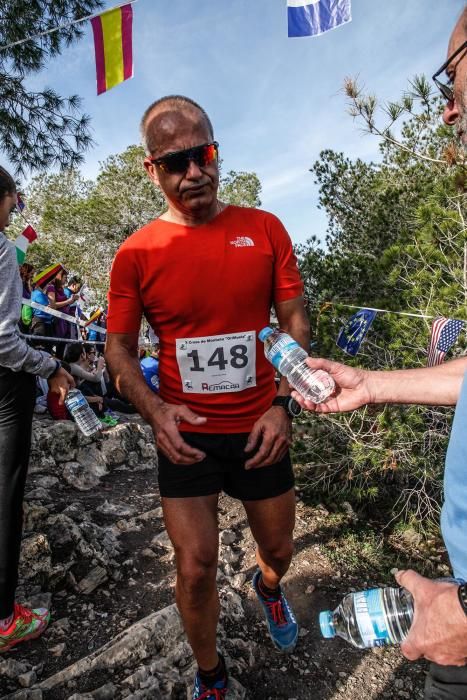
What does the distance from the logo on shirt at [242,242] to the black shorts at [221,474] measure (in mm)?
949

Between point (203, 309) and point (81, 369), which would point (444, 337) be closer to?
point (203, 309)

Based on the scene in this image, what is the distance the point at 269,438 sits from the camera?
2.05m

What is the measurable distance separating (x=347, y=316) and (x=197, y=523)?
9.44 feet

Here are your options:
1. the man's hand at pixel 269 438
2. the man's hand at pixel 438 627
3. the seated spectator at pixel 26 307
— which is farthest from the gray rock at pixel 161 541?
the seated spectator at pixel 26 307

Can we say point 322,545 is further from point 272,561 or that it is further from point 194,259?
point 194,259

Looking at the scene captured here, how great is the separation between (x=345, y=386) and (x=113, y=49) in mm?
5137

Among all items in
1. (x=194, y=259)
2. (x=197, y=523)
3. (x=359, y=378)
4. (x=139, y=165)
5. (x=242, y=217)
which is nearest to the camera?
(x=359, y=378)

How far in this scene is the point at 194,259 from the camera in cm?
215

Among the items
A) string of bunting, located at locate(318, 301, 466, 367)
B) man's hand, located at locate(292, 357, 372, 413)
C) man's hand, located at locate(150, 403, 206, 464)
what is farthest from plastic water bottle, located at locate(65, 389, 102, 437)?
man's hand, located at locate(292, 357, 372, 413)

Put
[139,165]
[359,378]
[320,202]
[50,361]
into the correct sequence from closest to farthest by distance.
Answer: [359,378], [50,361], [320,202], [139,165]

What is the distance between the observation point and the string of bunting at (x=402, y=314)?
3262 millimetres

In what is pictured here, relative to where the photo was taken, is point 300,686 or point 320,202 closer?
point 300,686

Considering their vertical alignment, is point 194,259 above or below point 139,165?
below

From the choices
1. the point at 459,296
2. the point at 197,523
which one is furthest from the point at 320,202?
the point at 197,523
